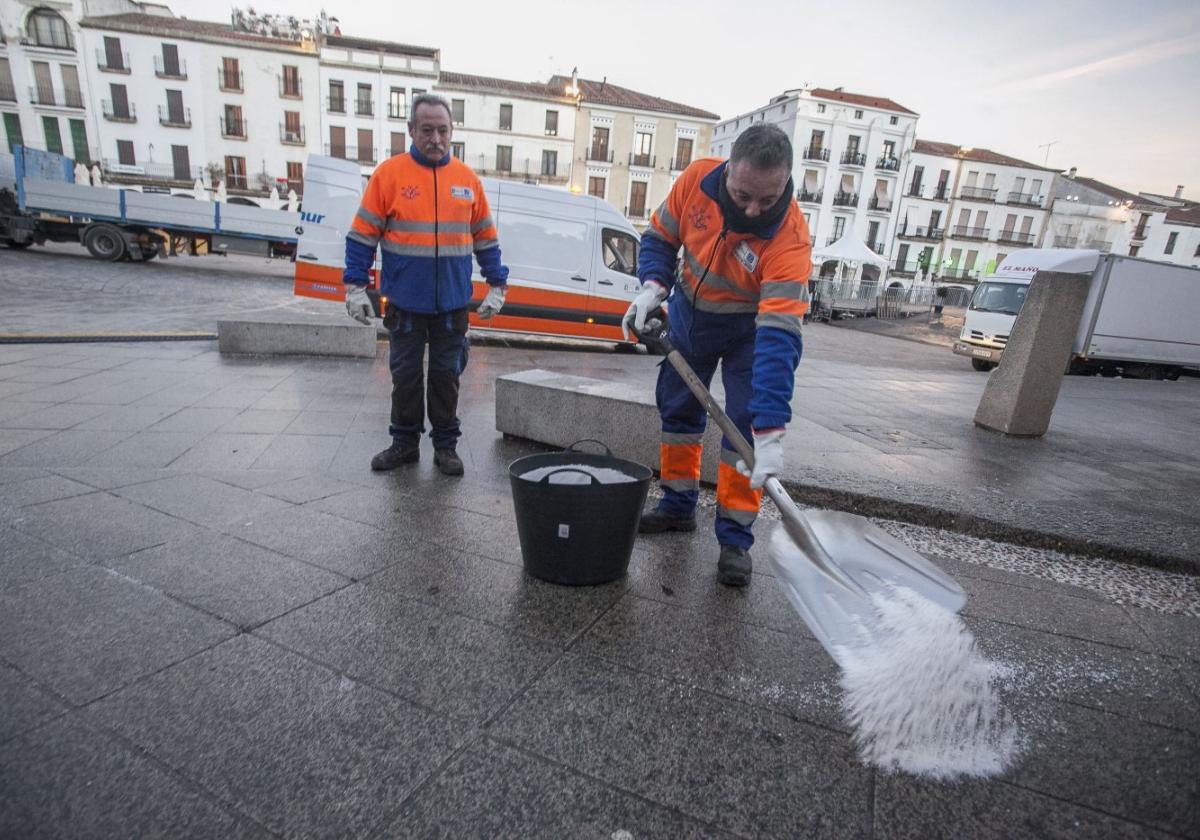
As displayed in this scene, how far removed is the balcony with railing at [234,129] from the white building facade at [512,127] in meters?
11.3

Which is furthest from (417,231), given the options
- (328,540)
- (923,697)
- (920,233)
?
(920,233)

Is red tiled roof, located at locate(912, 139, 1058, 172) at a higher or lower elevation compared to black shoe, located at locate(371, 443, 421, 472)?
higher

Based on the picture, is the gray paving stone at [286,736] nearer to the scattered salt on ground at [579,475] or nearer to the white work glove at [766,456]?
the scattered salt on ground at [579,475]

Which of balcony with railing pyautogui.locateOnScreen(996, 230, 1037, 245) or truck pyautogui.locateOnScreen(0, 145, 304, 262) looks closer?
truck pyautogui.locateOnScreen(0, 145, 304, 262)

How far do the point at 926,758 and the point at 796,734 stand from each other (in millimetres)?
348

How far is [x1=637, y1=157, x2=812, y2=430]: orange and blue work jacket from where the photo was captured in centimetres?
231

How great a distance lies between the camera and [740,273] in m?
2.62

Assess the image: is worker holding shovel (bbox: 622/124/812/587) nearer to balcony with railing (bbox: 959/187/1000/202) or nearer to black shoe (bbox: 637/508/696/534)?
black shoe (bbox: 637/508/696/534)

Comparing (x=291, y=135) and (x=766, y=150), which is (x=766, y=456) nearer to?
(x=766, y=150)

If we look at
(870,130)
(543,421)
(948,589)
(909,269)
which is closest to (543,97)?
(870,130)

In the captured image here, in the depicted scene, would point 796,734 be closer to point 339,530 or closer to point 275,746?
point 275,746

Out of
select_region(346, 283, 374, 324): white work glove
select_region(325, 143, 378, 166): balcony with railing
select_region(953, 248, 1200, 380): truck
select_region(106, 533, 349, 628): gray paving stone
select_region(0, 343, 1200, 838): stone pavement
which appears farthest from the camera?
select_region(325, 143, 378, 166): balcony with railing

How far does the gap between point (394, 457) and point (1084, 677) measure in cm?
347

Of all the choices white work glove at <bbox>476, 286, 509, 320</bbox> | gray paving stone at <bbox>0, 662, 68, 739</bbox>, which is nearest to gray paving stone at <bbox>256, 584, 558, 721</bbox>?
gray paving stone at <bbox>0, 662, 68, 739</bbox>
